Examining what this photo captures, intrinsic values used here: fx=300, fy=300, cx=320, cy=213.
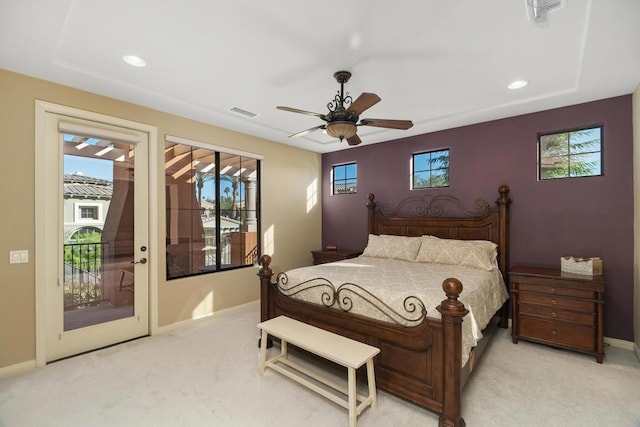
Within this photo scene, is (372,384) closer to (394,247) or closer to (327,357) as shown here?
(327,357)

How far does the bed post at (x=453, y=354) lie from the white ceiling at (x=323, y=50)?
1805mm

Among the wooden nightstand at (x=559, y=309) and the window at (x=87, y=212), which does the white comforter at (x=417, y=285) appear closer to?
the wooden nightstand at (x=559, y=309)

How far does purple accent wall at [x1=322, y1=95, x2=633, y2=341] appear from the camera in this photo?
3.21 meters

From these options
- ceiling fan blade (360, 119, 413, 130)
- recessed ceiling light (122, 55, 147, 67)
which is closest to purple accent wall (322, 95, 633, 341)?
ceiling fan blade (360, 119, 413, 130)

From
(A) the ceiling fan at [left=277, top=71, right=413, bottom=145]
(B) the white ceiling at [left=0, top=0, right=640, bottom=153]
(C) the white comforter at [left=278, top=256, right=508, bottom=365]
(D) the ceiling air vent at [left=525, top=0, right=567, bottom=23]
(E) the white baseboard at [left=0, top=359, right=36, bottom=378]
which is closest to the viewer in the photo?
(D) the ceiling air vent at [left=525, top=0, right=567, bottom=23]

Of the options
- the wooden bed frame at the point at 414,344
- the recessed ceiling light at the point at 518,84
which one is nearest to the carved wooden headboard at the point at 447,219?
the recessed ceiling light at the point at 518,84

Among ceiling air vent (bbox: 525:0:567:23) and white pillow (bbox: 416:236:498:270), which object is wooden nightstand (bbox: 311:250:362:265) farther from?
ceiling air vent (bbox: 525:0:567:23)

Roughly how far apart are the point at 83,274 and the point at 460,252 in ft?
14.2

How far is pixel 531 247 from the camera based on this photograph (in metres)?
3.73

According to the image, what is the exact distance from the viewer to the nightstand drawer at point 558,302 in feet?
9.63

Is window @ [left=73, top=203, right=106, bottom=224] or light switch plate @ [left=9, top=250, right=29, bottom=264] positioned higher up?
window @ [left=73, top=203, right=106, bottom=224]

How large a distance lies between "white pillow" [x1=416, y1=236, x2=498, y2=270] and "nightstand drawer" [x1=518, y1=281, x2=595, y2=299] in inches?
15.5

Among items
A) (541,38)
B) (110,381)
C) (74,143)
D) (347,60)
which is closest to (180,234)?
(74,143)

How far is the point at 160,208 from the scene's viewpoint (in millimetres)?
3693
